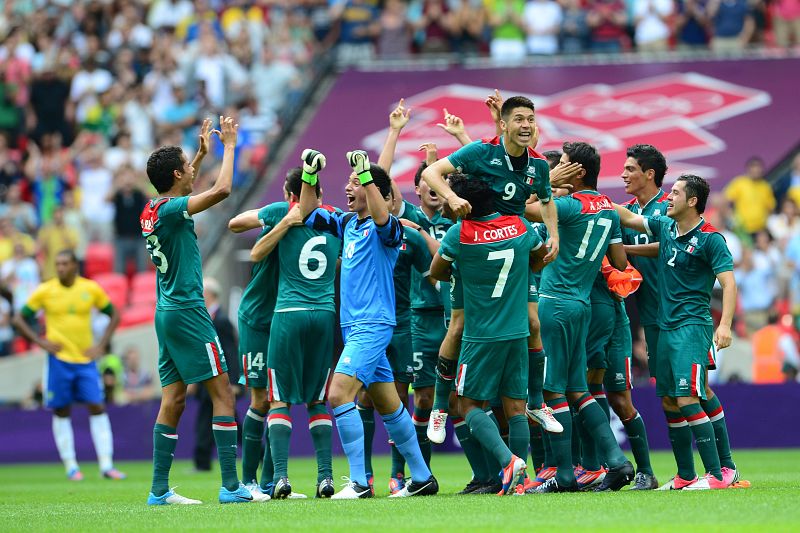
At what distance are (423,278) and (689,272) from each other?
262 cm

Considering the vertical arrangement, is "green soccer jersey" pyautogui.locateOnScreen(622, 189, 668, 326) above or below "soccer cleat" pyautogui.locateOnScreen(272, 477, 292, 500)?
above

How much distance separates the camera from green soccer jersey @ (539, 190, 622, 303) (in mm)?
12023

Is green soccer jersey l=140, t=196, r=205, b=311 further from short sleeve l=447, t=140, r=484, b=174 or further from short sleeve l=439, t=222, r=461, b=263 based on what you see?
short sleeve l=447, t=140, r=484, b=174

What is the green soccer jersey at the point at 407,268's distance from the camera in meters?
12.5

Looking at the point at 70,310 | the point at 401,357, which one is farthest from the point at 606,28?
the point at 401,357

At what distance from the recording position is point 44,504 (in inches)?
510

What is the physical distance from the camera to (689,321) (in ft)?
38.4

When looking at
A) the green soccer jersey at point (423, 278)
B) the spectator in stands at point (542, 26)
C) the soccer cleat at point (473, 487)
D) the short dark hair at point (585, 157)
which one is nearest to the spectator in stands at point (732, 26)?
the spectator in stands at point (542, 26)

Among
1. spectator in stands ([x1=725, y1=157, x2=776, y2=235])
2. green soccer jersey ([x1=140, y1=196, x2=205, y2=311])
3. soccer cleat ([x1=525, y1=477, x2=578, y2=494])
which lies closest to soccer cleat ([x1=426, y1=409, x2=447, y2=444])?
soccer cleat ([x1=525, y1=477, x2=578, y2=494])

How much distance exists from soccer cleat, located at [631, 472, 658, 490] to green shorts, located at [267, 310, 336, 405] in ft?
9.72

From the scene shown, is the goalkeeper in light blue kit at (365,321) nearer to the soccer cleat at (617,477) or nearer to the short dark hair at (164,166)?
the short dark hair at (164,166)

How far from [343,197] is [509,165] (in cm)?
1238

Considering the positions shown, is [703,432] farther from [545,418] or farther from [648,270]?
[648,270]

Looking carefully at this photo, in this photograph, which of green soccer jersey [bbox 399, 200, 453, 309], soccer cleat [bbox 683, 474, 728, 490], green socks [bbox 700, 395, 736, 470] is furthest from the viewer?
green soccer jersey [bbox 399, 200, 453, 309]
